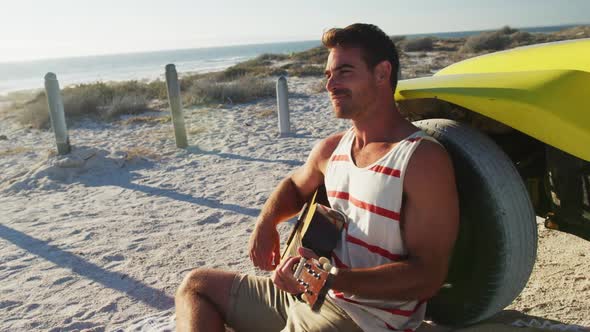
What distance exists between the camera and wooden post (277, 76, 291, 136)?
317 inches

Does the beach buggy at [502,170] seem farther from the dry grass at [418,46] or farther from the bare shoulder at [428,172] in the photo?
A: the dry grass at [418,46]

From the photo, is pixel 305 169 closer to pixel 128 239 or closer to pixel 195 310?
pixel 195 310

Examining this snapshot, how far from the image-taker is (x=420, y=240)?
1.81m

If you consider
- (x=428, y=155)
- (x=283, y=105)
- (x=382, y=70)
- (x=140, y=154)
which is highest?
(x=382, y=70)

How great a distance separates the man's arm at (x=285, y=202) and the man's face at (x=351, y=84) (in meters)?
0.39

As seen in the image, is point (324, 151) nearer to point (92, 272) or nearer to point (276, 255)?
point (276, 255)

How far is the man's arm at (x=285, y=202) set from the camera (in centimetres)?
248

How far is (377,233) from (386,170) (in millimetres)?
245

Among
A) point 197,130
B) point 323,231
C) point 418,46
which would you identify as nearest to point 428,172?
point 323,231

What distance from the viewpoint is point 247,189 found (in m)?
5.52

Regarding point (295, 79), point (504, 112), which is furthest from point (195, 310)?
point (295, 79)

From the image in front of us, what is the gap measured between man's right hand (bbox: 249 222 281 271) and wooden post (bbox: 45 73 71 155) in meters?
5.65

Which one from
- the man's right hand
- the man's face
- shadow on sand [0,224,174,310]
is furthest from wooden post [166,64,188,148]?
the man's face

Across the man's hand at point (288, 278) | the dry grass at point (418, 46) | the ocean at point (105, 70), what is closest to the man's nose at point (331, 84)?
the man's hand at point (288, 278)
